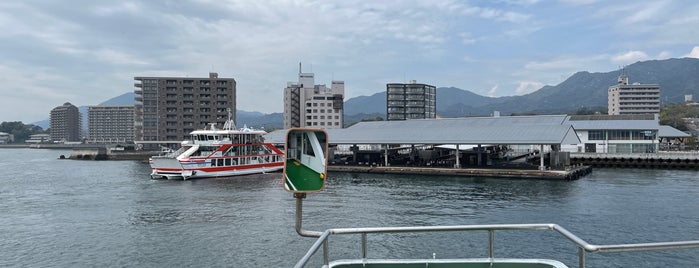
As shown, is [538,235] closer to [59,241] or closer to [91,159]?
[59,241]

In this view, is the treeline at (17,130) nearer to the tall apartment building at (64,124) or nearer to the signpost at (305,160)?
the tall apartment building at (64,124)

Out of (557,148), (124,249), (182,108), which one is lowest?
(124,249)

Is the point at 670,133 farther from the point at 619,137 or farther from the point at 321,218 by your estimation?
the point at 321,218

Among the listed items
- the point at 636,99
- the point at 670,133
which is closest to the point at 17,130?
the point at 670,133

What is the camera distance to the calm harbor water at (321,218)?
1470 centimetres

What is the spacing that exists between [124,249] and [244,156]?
27.3 m

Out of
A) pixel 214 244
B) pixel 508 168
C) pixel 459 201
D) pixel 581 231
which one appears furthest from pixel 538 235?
pixel 508 168

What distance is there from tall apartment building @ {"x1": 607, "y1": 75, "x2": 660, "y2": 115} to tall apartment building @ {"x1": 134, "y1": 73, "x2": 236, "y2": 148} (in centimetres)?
10040

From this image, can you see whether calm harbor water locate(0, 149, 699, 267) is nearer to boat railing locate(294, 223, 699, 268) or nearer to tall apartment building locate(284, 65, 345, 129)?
boat railing locate(294, 223, 699, 268)

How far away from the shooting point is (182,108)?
96750mm

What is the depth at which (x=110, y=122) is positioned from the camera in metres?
182

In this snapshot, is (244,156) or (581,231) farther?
(244,156)

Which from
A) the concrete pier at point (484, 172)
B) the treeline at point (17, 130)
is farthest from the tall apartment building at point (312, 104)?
the treeline at point (17, 130)

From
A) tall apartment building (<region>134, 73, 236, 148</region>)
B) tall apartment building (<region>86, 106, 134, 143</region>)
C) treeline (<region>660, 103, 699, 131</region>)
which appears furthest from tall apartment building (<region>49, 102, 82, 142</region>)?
treeline (<region>660, 103, 699, 131</region>)
